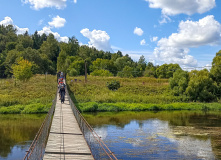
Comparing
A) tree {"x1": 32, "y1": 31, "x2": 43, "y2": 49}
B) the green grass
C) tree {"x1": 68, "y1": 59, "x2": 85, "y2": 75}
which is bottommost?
the green grass

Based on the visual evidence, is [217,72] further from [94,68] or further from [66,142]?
[94,68]

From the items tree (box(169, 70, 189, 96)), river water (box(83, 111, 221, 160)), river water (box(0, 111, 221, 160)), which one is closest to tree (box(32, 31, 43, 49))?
tree (box(169, 70, 189, 96))

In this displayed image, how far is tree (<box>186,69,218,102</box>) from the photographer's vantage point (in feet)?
112

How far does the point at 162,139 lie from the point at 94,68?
5600 centimetres

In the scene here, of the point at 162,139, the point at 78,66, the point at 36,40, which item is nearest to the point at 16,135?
the point at 162,139

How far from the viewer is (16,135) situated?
1614 centimetres

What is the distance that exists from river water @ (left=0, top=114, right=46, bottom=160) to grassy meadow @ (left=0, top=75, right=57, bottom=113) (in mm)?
3168

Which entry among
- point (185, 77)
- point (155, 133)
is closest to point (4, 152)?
point (155, 133)

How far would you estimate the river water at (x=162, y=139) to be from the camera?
1159cm

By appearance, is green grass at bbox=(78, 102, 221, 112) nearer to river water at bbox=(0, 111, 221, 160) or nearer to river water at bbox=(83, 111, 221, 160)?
river water at bbox=(0, 111, 221, 160)

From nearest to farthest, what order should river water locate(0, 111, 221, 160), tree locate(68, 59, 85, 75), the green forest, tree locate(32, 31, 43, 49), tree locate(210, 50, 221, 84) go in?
river water locate(0, 111, 221, 160), the green forest, tree locate(210, 50, 221, 84), tree locate(68, 59, 85, 75), tree locate(32, 31, 43, 49)

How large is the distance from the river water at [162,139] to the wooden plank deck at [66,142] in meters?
2.55

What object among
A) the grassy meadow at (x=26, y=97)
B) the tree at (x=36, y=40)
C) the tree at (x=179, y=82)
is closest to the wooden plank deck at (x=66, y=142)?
the grassy meadow at (x=26, y=97)

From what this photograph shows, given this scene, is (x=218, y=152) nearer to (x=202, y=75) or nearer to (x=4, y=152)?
(x=4, y=152)
